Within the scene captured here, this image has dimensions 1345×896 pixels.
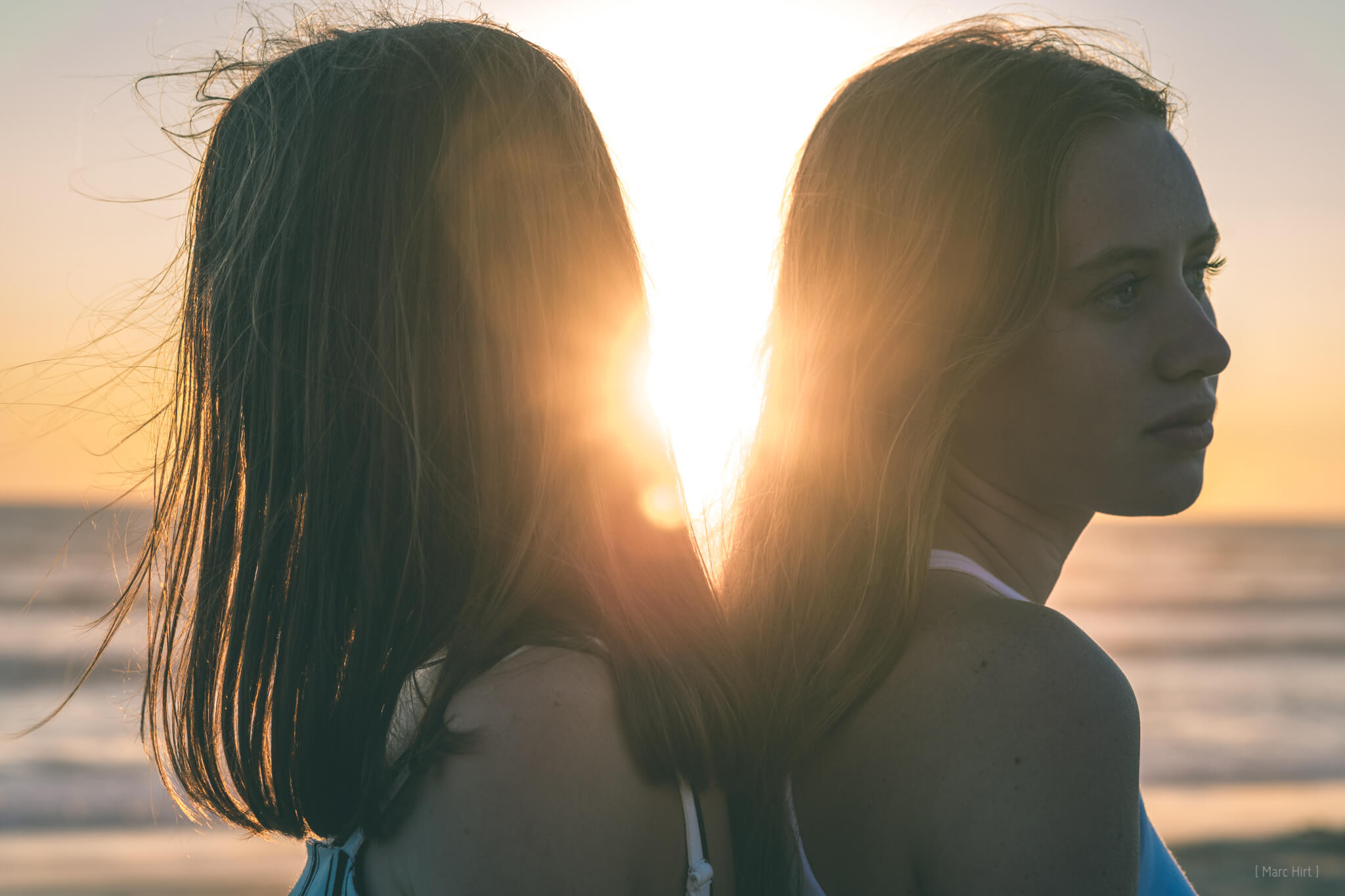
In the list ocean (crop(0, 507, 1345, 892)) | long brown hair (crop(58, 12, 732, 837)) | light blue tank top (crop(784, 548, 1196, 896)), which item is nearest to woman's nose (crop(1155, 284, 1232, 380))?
light blue tank top (crop(784, 548, 1196, 896))

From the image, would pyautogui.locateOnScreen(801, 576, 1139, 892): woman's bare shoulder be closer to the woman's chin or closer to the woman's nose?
the woman's chin

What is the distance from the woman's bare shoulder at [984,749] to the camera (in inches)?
52.3

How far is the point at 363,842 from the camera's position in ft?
4.21

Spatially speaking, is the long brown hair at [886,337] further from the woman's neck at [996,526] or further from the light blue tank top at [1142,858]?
the woman's neck at [996,526]

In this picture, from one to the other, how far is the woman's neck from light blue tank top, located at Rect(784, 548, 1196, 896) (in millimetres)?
127

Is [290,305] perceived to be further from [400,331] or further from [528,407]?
[528,407]

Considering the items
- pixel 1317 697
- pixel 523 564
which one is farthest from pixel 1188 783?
pixel 523 564

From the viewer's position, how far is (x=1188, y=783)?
9.39 m

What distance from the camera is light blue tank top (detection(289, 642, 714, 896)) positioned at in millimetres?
1281

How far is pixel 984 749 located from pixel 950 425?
2.18 feet

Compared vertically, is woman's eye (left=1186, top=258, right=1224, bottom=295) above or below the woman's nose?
above

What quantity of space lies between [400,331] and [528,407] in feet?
0.79

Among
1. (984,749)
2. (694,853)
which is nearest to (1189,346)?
(984,749)

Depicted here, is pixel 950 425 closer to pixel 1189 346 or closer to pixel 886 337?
pixel 886 337
